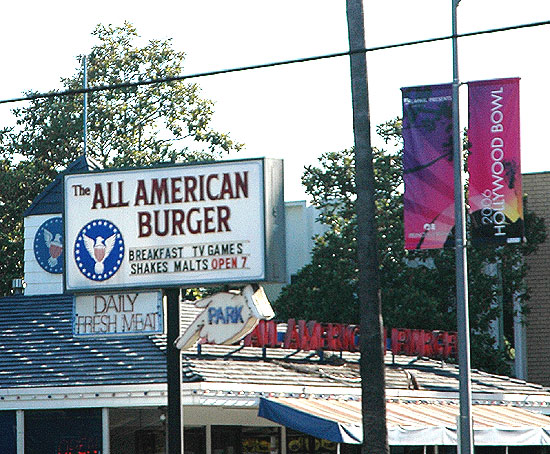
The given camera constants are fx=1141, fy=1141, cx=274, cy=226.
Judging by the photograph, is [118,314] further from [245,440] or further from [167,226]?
[245,440]

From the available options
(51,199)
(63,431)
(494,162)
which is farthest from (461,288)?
(51,199)

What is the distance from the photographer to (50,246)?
23.4 m

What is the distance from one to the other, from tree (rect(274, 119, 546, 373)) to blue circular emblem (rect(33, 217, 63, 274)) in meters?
12.1

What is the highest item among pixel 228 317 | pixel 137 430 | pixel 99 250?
pixel 99 250

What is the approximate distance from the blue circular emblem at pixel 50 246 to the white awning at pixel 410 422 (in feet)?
22.0

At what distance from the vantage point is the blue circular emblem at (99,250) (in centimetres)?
1498

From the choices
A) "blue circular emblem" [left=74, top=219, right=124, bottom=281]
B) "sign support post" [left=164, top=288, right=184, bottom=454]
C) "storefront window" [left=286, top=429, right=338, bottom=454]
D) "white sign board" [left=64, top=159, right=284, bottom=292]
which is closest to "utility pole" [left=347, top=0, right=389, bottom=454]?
"white sign board" [left=64, top=159, right=284, bottom=292]

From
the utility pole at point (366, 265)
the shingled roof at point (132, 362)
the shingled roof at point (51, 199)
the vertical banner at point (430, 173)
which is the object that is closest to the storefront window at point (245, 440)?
the shingled roof at point (132, 362)

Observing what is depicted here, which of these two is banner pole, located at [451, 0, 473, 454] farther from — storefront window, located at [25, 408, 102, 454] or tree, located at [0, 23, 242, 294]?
tree, located at [0, 23, 242, 294]

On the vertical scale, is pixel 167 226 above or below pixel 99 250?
above

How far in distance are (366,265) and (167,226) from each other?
104 inches

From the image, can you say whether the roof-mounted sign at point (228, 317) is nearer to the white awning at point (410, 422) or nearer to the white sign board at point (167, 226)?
the white sign board at point (167, 226)

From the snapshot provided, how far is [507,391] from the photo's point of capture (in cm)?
2381

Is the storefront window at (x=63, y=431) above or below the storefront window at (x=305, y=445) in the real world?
above
